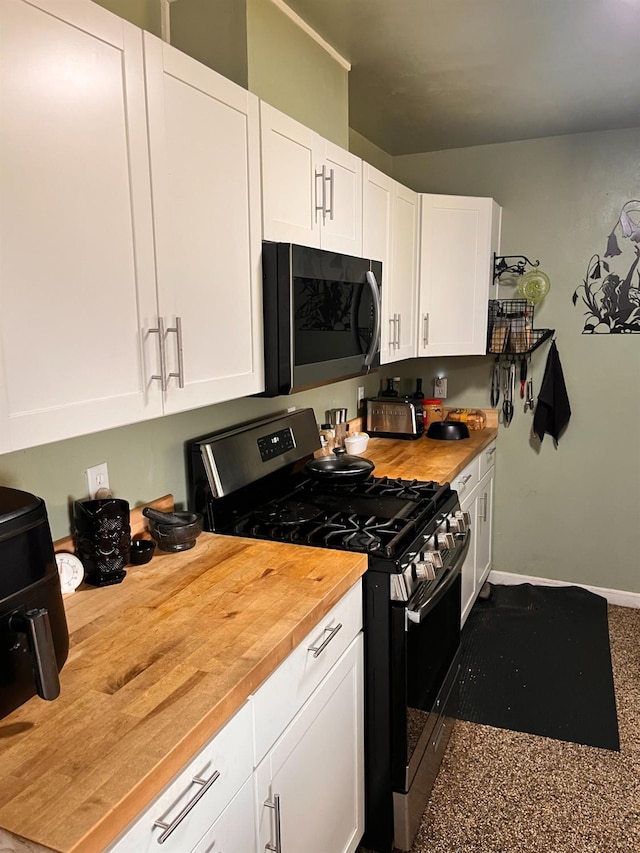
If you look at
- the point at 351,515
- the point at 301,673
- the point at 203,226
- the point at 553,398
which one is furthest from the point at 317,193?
the point at 553,398

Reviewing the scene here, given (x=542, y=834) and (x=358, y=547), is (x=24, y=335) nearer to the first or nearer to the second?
(x=358, y=547)

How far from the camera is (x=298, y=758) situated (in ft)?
4.66

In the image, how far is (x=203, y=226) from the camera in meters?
1.55

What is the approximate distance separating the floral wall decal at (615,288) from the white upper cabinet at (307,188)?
1644mm

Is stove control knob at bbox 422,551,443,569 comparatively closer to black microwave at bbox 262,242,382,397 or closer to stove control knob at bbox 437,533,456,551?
stove control knob at bbox 437,533,456,551

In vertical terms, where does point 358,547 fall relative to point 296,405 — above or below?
below

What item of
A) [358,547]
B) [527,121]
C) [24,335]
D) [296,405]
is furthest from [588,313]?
[24,335]

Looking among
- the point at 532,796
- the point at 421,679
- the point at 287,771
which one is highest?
the point at 287,771

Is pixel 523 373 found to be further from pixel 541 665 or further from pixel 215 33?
pixel 215 33

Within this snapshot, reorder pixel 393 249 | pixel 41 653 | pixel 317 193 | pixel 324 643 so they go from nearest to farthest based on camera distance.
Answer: pixel 41 653, pixel 324 643, pixel 317 193, pixel 393 249

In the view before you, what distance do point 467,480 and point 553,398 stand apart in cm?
88

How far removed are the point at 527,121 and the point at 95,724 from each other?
321 centimetres

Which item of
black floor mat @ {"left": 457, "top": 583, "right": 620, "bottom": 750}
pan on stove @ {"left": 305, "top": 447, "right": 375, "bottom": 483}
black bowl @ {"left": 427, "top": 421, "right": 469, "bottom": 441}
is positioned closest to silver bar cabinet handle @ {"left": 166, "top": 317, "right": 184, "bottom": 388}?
pan on stove @ {"left": 305, "top": 447, "right": 375, "bottom": 483}

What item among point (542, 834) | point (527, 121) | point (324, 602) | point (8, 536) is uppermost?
point (527, 121)
